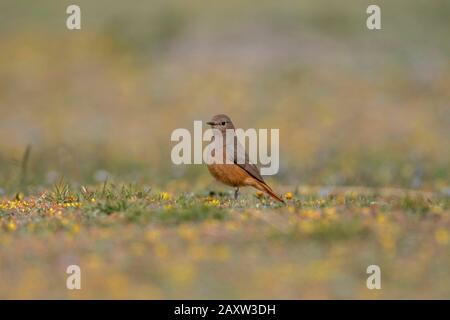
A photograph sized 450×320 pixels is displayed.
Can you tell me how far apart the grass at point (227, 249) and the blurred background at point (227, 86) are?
424cm

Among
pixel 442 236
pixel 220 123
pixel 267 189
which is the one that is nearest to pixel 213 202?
pixel 267 189

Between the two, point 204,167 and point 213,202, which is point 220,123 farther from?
point 204,167

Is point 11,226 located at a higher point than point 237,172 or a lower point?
lower

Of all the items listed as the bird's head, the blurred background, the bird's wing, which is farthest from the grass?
the blurred background

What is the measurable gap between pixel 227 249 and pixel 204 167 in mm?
7039

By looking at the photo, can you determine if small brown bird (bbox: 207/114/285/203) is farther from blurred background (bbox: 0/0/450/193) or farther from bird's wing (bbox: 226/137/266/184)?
blurred background (bbox: 0/0/450/193)

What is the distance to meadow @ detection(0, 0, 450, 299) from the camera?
6609mm

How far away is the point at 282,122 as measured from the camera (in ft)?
→ 55.0

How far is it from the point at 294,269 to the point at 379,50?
13.5 m

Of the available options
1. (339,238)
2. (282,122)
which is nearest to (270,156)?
(282,122)

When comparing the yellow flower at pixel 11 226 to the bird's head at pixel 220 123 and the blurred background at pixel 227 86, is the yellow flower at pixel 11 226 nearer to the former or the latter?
the bird's head at pixel 220 123

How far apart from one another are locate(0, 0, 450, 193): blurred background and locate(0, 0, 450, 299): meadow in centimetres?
5

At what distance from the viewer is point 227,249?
6.89 m

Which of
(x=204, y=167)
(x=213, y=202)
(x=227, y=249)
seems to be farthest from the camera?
(x=204, y=167)
